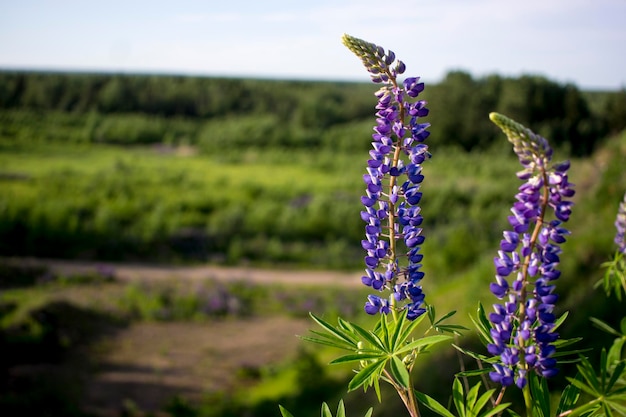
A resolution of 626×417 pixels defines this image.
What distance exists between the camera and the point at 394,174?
1946 mm

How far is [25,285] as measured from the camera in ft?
58.0

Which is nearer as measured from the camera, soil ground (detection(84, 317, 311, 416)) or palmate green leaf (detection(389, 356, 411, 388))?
palmate green leaf (detection(389, 356, 411, 388))

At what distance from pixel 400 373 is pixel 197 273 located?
19054 mm

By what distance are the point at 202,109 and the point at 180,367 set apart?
60.7 meters

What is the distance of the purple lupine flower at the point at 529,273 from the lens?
1.61 m

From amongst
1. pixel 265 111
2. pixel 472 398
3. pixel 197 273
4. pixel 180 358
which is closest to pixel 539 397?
pixel 472 398

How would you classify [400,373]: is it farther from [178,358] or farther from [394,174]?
[178,358]

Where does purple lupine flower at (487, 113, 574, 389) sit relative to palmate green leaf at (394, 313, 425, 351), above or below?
above

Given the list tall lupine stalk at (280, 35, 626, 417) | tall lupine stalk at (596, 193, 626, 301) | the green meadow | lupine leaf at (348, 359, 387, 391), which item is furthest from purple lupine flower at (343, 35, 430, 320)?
tall lupine stalk at (596, 193, 626, 301)

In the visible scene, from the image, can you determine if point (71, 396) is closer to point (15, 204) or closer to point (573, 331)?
point (573, 331)

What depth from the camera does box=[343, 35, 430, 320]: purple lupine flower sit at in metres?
1.93

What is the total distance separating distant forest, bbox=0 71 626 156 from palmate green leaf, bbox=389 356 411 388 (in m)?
34.3

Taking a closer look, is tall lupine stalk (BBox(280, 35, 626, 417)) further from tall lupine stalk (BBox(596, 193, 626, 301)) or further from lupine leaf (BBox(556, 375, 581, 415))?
tall lupine stalk (BBox(596, 193, 626, 301))

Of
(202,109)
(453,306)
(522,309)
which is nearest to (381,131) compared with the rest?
(522,309)
